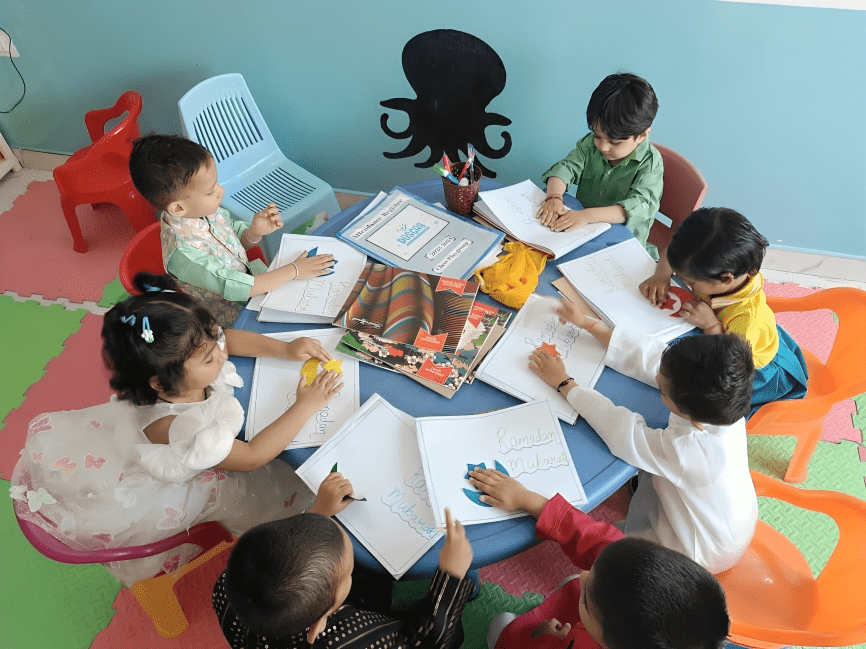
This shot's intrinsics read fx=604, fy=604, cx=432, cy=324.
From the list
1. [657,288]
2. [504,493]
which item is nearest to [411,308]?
[504,493]

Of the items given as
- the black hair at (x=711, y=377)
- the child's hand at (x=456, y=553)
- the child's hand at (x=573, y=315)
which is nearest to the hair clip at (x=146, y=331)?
the child's hand at (x=456, y=553)

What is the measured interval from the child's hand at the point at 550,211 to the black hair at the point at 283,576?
97 cm

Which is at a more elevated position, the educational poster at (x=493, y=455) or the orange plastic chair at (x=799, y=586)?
the educational poster at (x=493, y=455)

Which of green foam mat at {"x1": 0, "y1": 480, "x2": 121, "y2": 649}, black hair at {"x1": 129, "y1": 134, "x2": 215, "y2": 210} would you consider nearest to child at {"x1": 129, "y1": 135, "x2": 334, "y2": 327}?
black hair at {"x1": 129, "y1": 134, "x2": 215, "y2": 210}

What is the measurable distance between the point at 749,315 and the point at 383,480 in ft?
2.89

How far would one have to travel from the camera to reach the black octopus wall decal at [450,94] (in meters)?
2.10

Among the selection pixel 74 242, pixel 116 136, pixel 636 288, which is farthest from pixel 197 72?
pixel 636 288

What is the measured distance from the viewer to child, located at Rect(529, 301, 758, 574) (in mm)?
1065

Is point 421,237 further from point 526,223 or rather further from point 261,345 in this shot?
point 261,345

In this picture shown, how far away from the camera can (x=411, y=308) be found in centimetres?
133

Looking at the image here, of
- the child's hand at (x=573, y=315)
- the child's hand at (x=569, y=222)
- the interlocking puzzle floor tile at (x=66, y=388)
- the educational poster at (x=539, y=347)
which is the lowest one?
the interlocking puzzle floor tile at (x=66, y=388)

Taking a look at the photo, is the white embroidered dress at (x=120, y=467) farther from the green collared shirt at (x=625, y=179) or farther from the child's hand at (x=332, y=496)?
the green collared shirt at (x=625, y=179)

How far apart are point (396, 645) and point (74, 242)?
230 cm

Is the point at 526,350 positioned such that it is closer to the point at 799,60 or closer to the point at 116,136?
the point at 799,60
